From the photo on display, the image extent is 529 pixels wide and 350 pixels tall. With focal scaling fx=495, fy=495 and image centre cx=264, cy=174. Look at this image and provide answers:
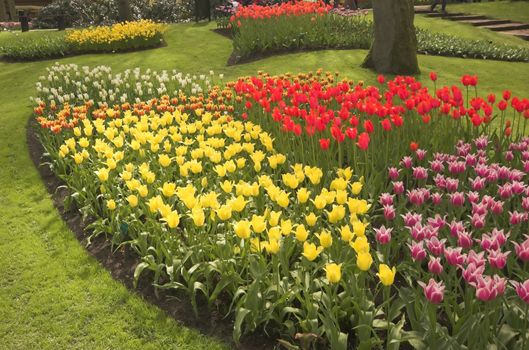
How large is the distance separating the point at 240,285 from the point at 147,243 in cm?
123

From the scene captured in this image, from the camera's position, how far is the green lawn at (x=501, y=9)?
2317 centimetres

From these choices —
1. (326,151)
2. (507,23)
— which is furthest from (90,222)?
(507,23)

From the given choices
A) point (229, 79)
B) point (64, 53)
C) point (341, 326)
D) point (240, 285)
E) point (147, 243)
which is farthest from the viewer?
point (64, 53)

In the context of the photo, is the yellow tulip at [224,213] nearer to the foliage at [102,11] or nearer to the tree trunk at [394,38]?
the tree trunk at [394,38]

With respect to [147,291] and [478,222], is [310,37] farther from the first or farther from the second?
[478,222]

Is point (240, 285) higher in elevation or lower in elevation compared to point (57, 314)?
higher

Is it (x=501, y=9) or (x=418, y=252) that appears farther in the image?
(x=501, y=9)

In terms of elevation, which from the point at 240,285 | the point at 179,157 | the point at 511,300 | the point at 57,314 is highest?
the point at 179,157

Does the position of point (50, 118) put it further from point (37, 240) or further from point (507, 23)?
point (507, 23)

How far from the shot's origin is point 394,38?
38.1 ft

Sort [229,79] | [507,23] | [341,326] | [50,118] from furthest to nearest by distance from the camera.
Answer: [507,23] < [229,79] < [50,118] < [341,326]

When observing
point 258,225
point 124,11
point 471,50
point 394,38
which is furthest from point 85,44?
point 258,225

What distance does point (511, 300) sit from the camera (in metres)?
3.12

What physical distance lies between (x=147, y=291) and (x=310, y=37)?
11741 mm
